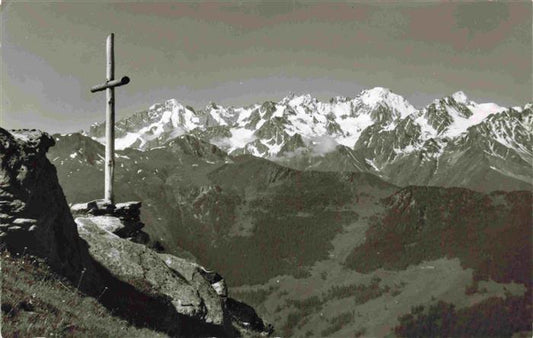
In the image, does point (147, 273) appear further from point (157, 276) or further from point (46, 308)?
point (46, 308)

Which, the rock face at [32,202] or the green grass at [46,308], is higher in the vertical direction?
the rock face at [32,202]

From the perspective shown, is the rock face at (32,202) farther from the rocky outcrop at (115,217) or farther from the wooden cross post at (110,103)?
the wooden cross post at (110,103)

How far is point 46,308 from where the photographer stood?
15.7 m

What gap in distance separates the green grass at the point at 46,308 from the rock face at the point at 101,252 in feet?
2.73

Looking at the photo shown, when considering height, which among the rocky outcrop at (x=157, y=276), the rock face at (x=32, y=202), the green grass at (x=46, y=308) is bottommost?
the rocky outcrop at (x=157, y=276)

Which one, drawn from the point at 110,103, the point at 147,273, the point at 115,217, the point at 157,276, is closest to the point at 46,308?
the point at 147,273

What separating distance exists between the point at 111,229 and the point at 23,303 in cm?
1780

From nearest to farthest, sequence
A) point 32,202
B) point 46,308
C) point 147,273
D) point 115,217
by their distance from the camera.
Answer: point 46,308
point 32,202
point 147,273
point 115,217

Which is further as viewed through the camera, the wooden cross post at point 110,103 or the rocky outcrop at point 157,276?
the wooden cross post at point 110,103

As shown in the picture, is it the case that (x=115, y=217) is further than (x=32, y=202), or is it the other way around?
(x=115, y=217)

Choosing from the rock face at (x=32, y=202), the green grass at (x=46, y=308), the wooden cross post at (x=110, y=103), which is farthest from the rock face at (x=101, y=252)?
the wooden cross post at (x=110, y=103)

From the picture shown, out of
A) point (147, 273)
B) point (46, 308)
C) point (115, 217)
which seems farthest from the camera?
point (115, 217)

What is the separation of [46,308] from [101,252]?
40.2ft

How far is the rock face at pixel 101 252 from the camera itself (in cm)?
1950
